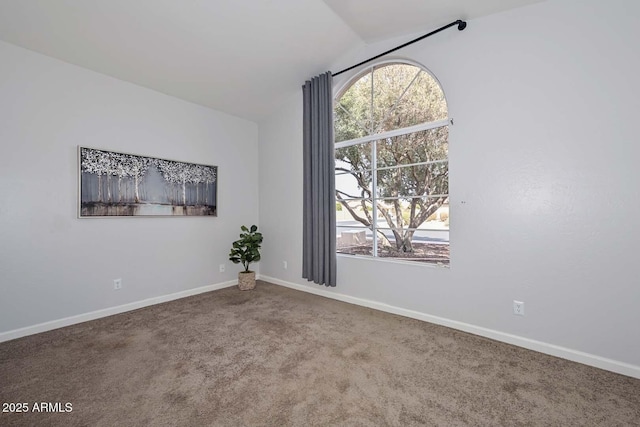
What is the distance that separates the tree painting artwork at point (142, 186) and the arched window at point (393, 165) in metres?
1.96

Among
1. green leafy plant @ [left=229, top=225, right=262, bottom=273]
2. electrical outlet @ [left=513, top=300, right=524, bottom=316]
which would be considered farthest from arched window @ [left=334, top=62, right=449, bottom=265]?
green leafy plant @ [left=229, top=225, right=262, bottom=273]

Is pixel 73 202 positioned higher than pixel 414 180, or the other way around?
pixel 414 180

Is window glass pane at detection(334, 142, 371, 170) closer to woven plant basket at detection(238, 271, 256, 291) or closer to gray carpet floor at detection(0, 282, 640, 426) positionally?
gray carpet floor at detection(0, 282, 640, 426)

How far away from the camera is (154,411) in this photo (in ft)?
5.09

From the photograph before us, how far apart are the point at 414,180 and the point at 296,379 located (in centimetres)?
225

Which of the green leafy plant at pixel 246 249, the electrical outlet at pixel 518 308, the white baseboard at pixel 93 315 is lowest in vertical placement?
the white baseboard at pixel 93 315

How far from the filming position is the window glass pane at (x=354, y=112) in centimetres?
339

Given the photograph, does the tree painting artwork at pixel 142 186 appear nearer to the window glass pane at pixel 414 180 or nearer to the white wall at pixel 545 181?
the window glass pane at pixel 414 180

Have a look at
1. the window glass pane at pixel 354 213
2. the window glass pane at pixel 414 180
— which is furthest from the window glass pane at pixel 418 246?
the window glass pane at pixel 414 180

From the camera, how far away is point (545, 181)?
218 centimetres

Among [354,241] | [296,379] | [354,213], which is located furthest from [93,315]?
[354,213]

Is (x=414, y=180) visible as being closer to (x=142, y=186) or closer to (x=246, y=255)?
(x=246, y=255)

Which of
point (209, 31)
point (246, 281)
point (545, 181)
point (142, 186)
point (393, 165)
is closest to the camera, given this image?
point (545, 181)

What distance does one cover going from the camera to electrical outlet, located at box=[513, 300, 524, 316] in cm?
227
